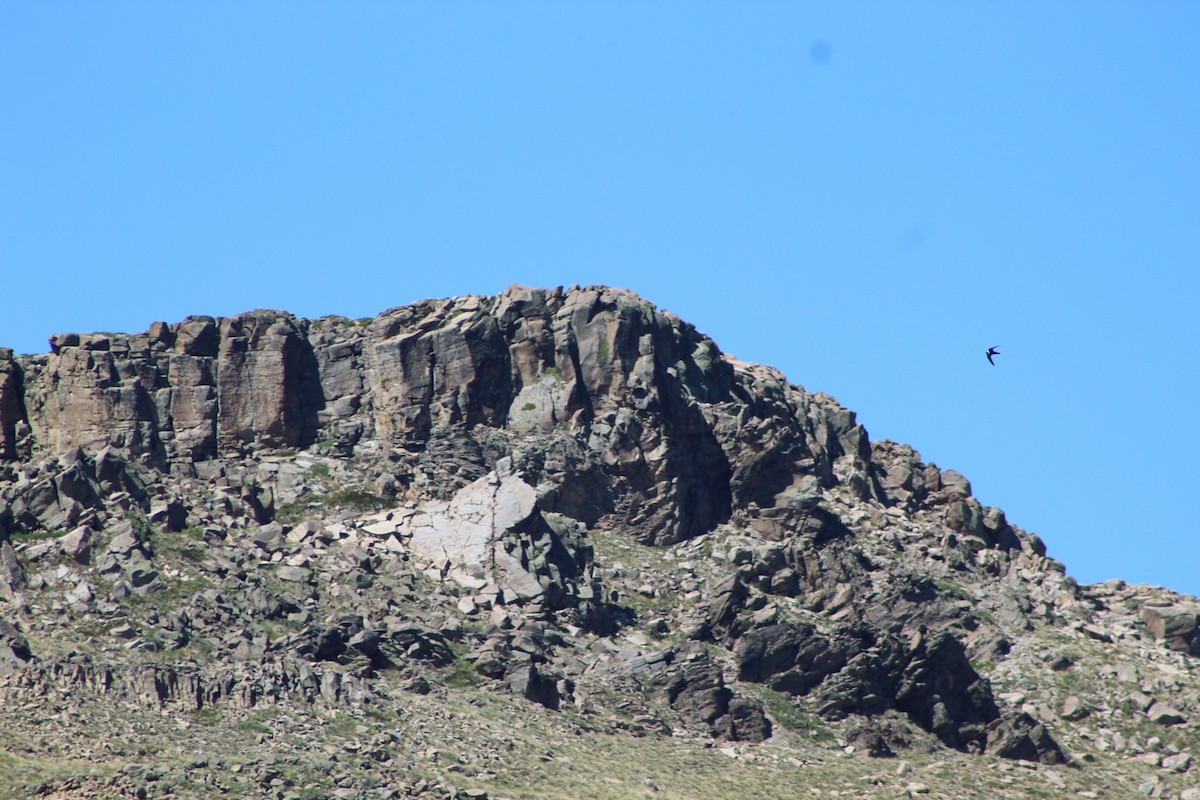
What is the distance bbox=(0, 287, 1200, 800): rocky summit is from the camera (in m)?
101

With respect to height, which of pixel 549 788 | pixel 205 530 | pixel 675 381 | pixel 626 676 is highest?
pixel 675 381

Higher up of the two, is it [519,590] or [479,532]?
[479,532]

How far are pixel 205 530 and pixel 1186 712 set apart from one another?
5273cm

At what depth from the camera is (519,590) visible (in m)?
118

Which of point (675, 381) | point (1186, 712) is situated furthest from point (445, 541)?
point (1186, 712)

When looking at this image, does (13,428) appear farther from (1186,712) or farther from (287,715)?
(1186,712)

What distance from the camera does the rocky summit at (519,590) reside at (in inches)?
3984

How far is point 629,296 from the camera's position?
137875mm

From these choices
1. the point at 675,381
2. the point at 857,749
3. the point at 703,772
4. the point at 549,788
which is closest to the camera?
the point at 549,788

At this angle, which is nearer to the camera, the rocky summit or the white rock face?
the rocky summit

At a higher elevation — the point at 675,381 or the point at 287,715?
the point at 675,381

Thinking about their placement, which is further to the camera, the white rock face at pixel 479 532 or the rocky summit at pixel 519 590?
the white rock face at pixel 479 532

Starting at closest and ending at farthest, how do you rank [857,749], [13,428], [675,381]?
[857,749] < [13,428] < [675,381]

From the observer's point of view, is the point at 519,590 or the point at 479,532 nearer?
the point at 519,590
